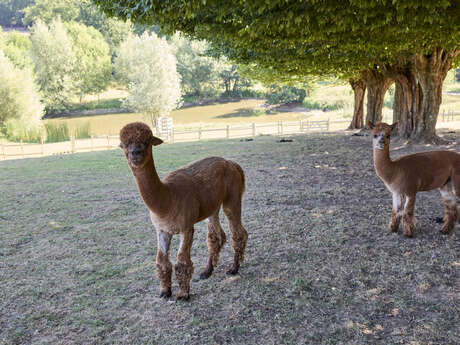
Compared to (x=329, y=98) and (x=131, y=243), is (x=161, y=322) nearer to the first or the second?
(x=131, y=243)

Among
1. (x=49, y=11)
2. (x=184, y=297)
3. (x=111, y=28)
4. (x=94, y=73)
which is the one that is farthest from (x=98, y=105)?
(x=184, y=297)

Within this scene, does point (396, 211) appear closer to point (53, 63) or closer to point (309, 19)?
point (309, 19)

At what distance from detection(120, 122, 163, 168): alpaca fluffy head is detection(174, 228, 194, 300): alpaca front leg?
1.04m

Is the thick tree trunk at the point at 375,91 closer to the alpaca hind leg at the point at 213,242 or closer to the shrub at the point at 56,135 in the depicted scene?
the alpaca hind leg at the point at 213,242

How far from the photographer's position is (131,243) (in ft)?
19.7

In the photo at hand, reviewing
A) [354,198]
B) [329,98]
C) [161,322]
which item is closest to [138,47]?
[329,98]

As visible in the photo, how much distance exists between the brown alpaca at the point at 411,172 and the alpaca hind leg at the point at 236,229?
2.33m

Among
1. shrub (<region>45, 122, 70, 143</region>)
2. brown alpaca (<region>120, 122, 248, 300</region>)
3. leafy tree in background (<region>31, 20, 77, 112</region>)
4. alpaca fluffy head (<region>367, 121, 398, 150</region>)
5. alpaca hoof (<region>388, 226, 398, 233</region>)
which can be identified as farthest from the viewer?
leafy tree in background (<region>31, 20, 77, 112</region>)

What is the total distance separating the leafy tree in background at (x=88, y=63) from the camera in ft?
178

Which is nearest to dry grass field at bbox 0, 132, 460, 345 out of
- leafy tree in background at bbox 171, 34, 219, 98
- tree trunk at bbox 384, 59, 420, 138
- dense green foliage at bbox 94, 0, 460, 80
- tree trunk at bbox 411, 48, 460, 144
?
dense green foliage at bbox 94, 0, 460, 80

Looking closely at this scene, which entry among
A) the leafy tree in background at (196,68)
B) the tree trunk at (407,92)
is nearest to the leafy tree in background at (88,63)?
the leafy tree in background at (196,68)

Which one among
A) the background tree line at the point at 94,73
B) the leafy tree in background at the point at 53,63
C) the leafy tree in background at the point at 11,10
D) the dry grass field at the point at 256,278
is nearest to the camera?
the dry grass field at the point at 256,278

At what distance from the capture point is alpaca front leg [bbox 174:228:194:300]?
396 cm

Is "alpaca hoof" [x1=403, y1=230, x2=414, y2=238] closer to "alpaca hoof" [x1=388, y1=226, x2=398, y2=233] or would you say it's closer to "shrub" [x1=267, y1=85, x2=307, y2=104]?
"alpaca hoof" [x1=388, y1=226, x2=398, y2=233]
